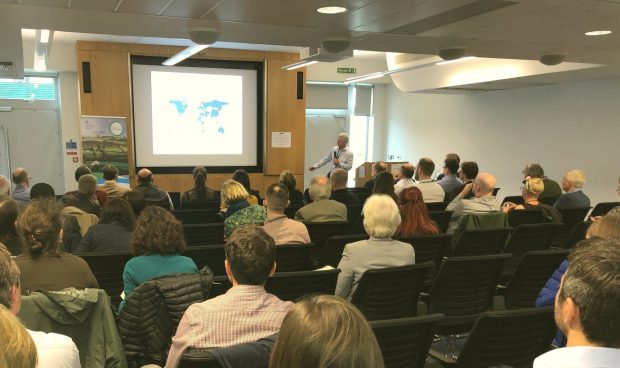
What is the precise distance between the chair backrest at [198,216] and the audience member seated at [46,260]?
8.75 ft

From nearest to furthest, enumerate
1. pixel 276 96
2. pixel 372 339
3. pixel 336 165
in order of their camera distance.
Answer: pixel 372 339
pixel 336 165
pixel 276 96

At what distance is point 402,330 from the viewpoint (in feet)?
6.70

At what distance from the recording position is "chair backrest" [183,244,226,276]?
137 inches

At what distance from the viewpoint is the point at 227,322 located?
1.80 meters

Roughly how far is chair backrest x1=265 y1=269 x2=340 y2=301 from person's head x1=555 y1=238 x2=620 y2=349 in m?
1.43

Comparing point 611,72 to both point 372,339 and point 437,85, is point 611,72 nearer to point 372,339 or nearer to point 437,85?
point 437,85

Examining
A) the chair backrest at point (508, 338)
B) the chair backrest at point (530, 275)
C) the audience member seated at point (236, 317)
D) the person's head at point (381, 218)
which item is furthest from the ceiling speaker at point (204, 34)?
the chair backrest at point (508, 338)

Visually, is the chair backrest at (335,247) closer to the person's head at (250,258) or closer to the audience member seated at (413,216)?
the audience member seated at (413,216)

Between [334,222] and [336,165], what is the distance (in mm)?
5423

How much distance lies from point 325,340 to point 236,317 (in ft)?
3.04

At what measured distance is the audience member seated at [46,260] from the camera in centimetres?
245

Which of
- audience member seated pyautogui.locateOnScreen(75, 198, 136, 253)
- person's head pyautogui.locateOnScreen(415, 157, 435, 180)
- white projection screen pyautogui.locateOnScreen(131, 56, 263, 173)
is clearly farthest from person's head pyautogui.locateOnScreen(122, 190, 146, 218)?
white projection screen pyautogui.locateOnScreen(131, 56, 263, 173)

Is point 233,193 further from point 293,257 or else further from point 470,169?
point 470,169

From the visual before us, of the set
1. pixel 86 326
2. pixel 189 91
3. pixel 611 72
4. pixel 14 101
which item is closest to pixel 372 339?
pixel 86 326
